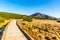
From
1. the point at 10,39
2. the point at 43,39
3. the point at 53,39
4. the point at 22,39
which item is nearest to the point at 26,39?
the point at 22,39

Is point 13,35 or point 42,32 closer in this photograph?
point 13,35

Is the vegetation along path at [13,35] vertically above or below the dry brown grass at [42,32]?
above

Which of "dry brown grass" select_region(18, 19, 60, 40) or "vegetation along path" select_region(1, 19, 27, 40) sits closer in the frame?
"vegetation along path" select_region(1, 19, 27, 40)

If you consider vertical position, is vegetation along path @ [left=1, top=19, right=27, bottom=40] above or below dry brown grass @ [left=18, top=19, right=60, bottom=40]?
above

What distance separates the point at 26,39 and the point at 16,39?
38.2 inches

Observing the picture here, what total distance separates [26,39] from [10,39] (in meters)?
1.54

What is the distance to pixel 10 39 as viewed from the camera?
35.6 feet

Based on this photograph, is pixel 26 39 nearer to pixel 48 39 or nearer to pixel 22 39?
pixel 22 39

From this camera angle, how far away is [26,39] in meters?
11.0

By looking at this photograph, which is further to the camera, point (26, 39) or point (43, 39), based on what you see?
point (43, 39)

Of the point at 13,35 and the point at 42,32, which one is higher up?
the point at 13,35

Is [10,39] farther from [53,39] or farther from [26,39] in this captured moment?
[53,39]

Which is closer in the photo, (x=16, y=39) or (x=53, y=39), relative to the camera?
(x=16, y=39)

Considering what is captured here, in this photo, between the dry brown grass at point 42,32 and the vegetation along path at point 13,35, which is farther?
the dry brown grass at point 42,32
